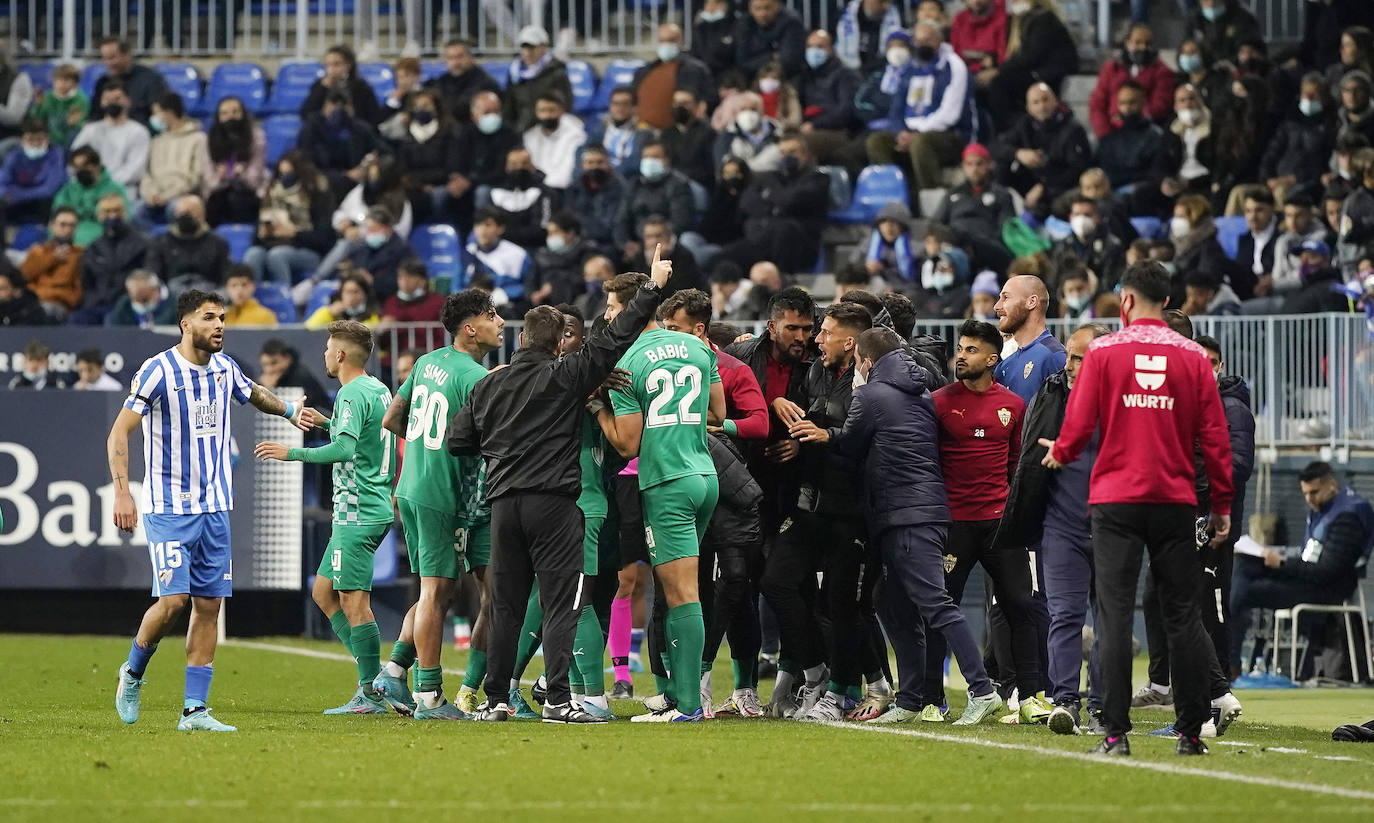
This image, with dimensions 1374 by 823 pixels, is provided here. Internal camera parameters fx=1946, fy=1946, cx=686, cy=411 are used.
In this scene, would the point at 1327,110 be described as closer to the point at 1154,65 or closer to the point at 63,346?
the point at 1154,65

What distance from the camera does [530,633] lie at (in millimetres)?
10766

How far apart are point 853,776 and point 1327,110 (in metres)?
13.9

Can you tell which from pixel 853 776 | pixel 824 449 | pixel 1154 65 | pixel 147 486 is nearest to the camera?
pixel 853 776

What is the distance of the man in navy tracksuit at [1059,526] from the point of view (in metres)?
9.45

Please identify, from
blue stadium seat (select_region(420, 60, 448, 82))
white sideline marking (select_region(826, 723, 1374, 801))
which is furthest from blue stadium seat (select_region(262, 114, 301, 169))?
white sideline marking (select_region(826, 723, 1374, 801))

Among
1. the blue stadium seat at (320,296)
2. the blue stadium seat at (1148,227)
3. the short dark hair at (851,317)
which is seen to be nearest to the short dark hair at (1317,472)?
the blue stadium seat at (1148,227)

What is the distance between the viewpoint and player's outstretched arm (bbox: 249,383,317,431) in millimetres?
10227

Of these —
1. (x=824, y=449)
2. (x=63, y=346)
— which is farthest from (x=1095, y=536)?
(x=63, y=346)

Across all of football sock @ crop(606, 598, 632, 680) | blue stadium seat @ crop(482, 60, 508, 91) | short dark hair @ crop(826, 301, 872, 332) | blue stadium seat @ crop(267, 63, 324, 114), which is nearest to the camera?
short dark hair @ crop(826, 301, 872, 332)

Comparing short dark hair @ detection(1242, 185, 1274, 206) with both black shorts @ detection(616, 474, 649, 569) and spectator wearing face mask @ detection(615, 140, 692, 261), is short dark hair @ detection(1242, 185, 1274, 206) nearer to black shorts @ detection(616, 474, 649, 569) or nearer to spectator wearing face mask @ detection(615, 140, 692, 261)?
spectator wearing face mask @ detection(615, 140, 692, 261)

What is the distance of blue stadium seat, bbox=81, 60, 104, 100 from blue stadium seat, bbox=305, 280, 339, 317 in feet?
18.2

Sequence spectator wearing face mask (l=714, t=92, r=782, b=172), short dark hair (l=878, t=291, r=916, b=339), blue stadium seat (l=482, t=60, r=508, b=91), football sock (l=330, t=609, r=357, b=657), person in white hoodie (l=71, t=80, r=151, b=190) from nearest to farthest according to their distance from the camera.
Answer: football sock (l=330, t=609, r=357, b=657) → short dark hair (l=878, t=291, r=916, b=339) → spectator wearing face mask (l=714, t=92, r=782, b=172) → person in white hoodie (l=71, t=80, r=151, b=190) → blue stadium seat (l=482, t=60, r=508, b=91)

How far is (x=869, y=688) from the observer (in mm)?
10727

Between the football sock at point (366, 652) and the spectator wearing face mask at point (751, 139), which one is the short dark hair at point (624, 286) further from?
the spectator wearing face mask at point (751, 139)
